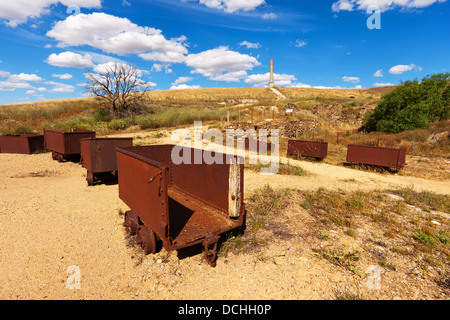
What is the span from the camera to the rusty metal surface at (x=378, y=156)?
9.33m

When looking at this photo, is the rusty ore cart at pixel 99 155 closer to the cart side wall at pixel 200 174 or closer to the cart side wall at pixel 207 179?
the cart side wall at pixel 200 174

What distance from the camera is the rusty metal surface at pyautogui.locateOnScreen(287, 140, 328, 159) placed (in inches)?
460

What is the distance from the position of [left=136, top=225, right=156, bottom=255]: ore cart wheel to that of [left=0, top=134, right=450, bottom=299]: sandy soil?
5.2 inches

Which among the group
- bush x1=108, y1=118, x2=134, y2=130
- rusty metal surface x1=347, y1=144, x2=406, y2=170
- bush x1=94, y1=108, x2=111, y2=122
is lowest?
rusty metal surface x1=347, y1=144, x2=406, y2=170

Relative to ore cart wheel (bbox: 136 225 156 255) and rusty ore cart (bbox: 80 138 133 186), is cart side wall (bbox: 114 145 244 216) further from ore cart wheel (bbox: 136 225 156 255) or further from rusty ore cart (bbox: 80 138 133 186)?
rusty ore cart (bbox: 80 138 133 186)

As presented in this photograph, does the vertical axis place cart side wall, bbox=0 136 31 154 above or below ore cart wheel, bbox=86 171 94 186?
above

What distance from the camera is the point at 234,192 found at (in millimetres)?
3646

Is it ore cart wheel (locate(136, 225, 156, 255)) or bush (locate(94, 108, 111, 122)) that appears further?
bush (locate(94, 108, 111, 122))

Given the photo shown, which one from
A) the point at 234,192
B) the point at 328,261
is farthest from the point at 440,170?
the point at 234,192

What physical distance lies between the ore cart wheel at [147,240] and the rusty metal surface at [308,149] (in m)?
10.2

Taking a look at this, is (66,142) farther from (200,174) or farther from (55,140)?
(200,174)

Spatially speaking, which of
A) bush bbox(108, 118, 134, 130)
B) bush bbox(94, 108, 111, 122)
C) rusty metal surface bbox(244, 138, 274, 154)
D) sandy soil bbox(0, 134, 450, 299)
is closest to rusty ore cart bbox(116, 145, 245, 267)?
sandy soil bbox(0, 134, 450, 299)

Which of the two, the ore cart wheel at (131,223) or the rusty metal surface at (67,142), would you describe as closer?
the ore cart wheel at (131,223)

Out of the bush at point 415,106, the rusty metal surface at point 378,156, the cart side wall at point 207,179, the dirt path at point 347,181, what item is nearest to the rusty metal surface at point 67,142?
the cart side wall at point 207,179
